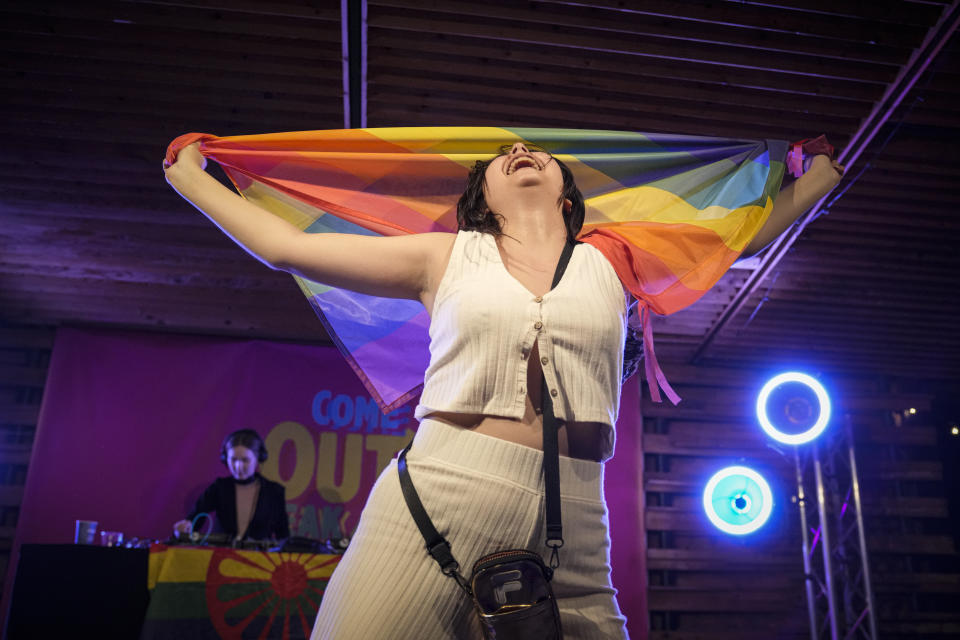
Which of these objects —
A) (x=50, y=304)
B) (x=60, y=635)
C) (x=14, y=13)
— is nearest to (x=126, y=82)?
(x=14, y=13)

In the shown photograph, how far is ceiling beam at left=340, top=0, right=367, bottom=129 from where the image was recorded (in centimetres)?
415

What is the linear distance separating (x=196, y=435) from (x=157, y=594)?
296cm

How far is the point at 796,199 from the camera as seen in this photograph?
1791mm

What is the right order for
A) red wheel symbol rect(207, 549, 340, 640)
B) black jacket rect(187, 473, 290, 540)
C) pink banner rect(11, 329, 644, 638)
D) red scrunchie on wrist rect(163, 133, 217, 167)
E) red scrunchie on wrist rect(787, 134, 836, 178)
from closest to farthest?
red scrunchie on wrist rect(163, 133, 217, 167), red scrunchie on wrist rect(787, 134, 836, 178), red wheel symbol rect(207, 549, 340, 640), black jacket rect(187, 473, 290, 540), pink banner rect(11, 329, 644, 638)

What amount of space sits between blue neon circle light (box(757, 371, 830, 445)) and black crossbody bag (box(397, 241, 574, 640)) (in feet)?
17.6

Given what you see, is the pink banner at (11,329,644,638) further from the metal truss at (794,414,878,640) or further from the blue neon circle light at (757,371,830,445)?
the metal truss at (794,414,878,640)

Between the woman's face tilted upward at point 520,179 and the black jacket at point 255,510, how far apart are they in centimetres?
383

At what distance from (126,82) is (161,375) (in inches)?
105

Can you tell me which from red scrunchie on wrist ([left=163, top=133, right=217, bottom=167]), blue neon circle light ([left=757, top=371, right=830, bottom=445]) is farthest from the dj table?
blue neon circle light ([left=757, top=371, right=830, bottom=445])

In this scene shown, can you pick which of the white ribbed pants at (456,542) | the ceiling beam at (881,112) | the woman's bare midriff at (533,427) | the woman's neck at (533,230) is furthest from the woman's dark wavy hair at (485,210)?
the ceiling beam at (881,112)

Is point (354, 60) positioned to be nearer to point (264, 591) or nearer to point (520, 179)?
point (264, 591)

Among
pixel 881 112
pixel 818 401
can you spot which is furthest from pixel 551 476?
pixel 818 401

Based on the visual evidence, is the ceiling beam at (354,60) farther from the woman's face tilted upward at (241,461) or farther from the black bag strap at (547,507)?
the black bag strap at (547,507)

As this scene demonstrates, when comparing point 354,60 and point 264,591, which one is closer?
point 264,591
